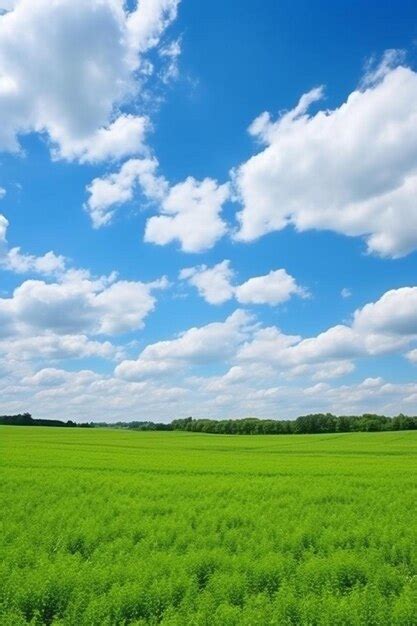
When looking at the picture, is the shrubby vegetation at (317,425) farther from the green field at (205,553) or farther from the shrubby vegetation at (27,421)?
the green field at (205,553)

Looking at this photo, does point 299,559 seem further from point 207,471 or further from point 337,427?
point 337,427

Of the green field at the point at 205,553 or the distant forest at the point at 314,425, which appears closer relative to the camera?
the green field at the point at 205,553

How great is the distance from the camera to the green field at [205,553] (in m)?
9.59

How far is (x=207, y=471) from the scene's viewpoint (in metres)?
29.8

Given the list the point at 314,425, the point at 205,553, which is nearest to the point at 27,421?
the point at 314,425

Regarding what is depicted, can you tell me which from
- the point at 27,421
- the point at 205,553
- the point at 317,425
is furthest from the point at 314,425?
the point at 205,553

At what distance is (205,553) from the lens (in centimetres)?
1255

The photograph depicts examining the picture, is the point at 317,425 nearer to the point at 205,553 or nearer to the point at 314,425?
the point at 314,425

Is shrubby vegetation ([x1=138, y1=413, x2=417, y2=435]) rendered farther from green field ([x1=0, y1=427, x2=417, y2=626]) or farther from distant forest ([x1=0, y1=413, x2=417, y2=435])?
green field ([x1=0, y1=427, x2=417, y2=626])

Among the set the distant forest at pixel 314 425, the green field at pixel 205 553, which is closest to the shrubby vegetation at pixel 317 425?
the distant forest at pixel 314 425

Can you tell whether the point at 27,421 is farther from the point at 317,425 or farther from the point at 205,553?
the point at 205,553

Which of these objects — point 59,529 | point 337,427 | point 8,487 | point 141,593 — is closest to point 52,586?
point 141,593

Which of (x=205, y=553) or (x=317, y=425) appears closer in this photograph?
(x=205, y=553)

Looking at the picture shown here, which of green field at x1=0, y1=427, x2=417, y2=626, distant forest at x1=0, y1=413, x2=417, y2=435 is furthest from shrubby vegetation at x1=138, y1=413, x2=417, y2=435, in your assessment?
green field at x1=0, y1=427, x2=417, y2=626
